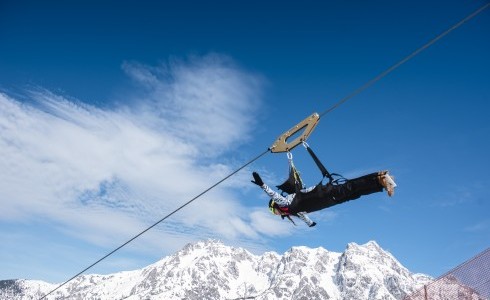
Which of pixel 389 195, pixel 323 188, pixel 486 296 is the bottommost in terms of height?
pixel 486 296

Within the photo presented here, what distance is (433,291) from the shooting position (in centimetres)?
1240

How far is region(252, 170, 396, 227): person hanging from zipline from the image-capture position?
1122 cm

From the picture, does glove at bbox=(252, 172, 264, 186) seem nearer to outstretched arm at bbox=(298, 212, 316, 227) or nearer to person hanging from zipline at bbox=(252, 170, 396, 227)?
person hanging from zipline at bbox=(252, 170, 396, 227)

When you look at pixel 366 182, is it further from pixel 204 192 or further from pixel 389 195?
pixel 204 192

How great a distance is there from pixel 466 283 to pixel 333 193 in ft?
14.8

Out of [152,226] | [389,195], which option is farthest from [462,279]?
[152,226]

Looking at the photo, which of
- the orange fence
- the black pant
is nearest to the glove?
the black pant

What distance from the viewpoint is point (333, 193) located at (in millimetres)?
12250

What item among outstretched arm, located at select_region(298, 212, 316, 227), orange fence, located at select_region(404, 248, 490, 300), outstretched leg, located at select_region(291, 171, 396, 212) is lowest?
orange fence, located at select_region(404, 248, 490, 300)

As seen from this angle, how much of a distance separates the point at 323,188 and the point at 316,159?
3.32 ft

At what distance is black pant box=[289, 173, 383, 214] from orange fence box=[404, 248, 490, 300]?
3583 millimetres

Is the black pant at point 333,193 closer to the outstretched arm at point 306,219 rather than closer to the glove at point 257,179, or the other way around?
the outstretched arm at point 306,219

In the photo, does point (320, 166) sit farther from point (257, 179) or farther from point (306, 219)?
point (306, 219)

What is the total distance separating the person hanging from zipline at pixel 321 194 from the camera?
11.2 m
